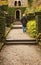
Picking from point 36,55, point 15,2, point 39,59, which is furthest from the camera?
point 15,2

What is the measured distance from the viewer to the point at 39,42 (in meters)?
13.7

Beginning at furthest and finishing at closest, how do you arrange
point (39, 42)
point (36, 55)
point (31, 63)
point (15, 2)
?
1. point (15, 2)
2. point (39, 42)
3. point (36, 55)
4. point (31, 63)

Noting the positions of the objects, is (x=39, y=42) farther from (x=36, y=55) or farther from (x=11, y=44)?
(x=36, y=55)

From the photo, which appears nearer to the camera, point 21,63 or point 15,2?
point 21,63

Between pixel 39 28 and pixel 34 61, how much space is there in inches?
236

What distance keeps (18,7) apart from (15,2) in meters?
3.33

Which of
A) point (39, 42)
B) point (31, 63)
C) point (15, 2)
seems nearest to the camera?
point (31, 63)

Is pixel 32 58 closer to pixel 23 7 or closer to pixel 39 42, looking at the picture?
pixel 39 42

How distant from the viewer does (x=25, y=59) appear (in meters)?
9.15

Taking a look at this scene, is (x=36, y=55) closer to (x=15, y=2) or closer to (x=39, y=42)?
(x=39, y=42)

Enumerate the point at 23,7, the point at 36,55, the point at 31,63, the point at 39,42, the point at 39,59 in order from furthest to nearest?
the point at 23,7
the point at 39,42
the point at 36,55
the point at 39,59
the point at 31,63

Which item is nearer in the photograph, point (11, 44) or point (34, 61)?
point (34, 61)

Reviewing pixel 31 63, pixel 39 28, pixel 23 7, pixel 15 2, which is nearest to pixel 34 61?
pixel 31 63

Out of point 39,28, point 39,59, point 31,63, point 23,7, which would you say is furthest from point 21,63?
point 23,7
